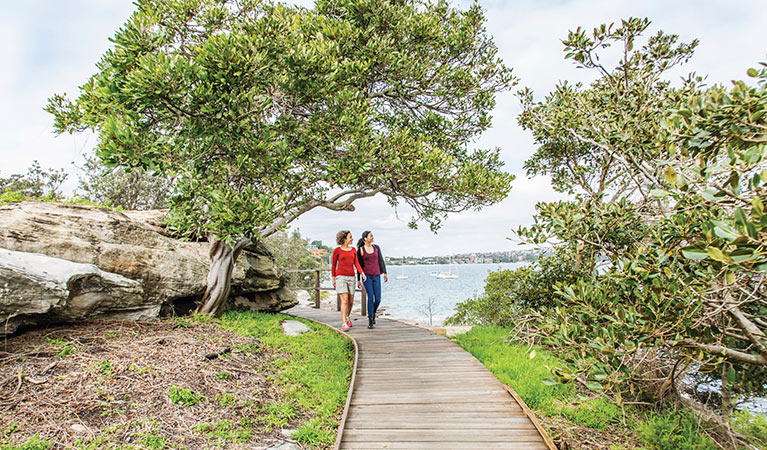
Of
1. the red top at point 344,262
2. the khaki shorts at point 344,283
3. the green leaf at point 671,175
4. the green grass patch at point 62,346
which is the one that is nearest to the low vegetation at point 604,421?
the green leaf at point 671,175

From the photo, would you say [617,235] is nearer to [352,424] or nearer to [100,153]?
[352,424]

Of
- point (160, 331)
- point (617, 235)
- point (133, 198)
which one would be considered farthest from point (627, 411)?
point (133, 198)

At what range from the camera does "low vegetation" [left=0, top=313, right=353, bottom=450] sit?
325 cm

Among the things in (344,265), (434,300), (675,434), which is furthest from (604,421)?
(434,300)

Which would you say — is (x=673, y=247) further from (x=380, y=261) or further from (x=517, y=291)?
(x=380, y=261)

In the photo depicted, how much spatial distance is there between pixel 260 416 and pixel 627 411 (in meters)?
4.79

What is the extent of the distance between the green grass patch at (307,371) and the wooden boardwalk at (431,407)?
1.07ft

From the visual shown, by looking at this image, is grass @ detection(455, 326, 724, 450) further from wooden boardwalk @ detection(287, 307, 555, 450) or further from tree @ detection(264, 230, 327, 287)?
tree @ detection(264, 230, 327, 287)

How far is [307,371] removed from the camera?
549 centimetres

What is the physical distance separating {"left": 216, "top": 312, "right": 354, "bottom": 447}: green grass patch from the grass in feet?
8.20

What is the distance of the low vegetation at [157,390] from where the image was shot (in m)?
3.25

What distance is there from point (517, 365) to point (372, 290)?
3.44 m

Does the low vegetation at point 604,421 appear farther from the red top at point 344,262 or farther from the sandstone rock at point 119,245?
the sandstone rock at point 119,245

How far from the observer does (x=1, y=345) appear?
4102mm
